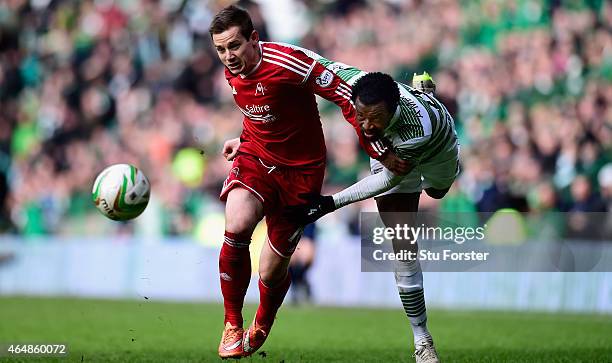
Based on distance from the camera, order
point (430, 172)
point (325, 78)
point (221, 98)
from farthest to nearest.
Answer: point (221, 98) → point (430, 172) → point (325, 78)

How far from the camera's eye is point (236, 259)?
8109 mm

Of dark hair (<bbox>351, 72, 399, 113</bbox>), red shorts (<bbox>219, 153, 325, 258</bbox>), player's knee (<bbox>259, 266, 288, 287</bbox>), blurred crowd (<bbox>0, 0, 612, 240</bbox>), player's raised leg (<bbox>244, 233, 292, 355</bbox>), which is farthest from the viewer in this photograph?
blurred crowd (<bbox>0, 0, 612, 240</bbox>)

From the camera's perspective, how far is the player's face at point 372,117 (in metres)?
7.29

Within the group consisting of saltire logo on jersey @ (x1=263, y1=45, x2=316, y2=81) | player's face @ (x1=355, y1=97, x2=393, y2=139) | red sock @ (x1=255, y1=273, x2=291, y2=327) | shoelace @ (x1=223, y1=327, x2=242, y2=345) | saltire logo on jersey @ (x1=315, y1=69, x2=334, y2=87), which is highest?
saltire logo on jersey @ (x1=263, y1=45, x2=316, y2=81)

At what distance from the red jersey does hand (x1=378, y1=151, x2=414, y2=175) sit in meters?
0.07

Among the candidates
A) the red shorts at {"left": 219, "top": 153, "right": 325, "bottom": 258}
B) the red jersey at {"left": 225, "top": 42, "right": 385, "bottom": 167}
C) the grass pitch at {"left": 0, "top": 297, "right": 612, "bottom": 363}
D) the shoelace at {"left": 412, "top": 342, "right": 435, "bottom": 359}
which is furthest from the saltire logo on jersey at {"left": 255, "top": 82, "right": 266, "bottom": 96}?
the shoelace at {"left": 412, "top": 342, "right": 435, "bottom": 359}

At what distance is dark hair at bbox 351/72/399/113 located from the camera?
728 centimetres

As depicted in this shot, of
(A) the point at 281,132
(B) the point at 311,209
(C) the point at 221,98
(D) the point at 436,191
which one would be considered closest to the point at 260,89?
(A) the point at 281,132

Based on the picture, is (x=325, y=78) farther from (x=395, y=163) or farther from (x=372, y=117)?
(x=395, y=163)

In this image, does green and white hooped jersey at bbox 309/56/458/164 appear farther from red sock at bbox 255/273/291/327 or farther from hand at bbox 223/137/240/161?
red sock at bbox 255/273/291/327

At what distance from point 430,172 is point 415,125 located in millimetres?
901

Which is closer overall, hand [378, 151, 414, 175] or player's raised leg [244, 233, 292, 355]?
hand [378, 151, 414, 175]

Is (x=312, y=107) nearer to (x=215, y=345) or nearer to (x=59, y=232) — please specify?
(x=215, y=345)

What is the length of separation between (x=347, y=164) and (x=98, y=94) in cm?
654
